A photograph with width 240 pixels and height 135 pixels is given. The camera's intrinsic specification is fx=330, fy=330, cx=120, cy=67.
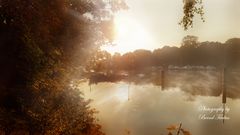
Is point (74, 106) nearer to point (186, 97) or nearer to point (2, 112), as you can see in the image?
point (2, 112)

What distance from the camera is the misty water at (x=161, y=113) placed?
52.2 m

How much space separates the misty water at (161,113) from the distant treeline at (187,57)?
4276cm

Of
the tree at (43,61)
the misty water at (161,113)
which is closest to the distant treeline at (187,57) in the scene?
the misty water at (161,113)

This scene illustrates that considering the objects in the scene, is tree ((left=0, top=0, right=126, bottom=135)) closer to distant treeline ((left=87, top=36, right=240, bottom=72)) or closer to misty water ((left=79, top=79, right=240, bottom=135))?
misty water ((left=79, top=79, right=240, bottom=135))

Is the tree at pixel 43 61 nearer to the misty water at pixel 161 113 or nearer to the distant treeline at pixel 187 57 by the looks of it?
the misty water at pixel 161 113

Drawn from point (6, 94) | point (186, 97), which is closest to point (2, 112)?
point (6, 94)

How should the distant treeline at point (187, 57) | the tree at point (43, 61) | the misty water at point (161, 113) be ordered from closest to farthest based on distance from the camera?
1. the tree at point (43, 61)
2. the misty water at point (161, 113)
3. the distant treeline at point (187, 57)

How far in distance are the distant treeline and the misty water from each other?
42.8 metres

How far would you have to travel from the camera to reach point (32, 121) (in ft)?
64.0

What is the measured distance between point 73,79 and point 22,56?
6.50 metres

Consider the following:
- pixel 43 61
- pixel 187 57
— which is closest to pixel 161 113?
pixel 43 61

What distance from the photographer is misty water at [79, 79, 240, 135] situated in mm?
52250

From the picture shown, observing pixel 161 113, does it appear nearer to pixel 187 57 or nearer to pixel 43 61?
pixel 43 61

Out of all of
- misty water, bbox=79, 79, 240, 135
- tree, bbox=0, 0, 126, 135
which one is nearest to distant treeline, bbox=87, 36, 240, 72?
misty water, bbox=79, 79, 240, 135
